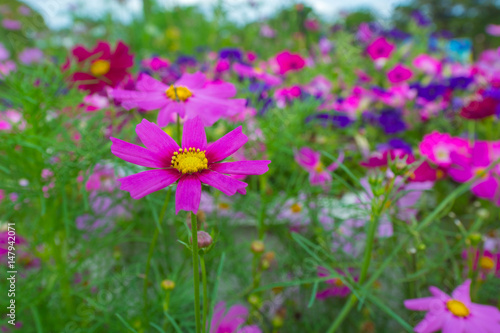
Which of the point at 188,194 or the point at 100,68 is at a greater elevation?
the point at 100,68

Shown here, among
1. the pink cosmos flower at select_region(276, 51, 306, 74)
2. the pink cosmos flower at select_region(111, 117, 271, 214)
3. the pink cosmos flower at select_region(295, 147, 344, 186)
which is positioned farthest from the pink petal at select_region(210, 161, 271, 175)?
the pink cosmos flower at select_region(276, 51, 306, 74)

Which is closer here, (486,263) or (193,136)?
(193,136)

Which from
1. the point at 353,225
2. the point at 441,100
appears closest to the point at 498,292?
the point at 353,225

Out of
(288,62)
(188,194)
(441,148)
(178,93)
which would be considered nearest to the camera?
(188,194)

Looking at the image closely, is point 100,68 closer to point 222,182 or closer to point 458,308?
point 222,182

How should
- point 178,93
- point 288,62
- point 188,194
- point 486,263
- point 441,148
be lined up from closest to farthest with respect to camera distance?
point 188,194
point 178,93
point 486,263
point 441,148
point 288,62

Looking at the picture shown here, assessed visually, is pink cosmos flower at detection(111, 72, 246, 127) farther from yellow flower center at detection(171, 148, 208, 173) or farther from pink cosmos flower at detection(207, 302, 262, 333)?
pink cosmos flower at detection(207, 302, 262, 333)

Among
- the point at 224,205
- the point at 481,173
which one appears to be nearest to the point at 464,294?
the point at 481,173
